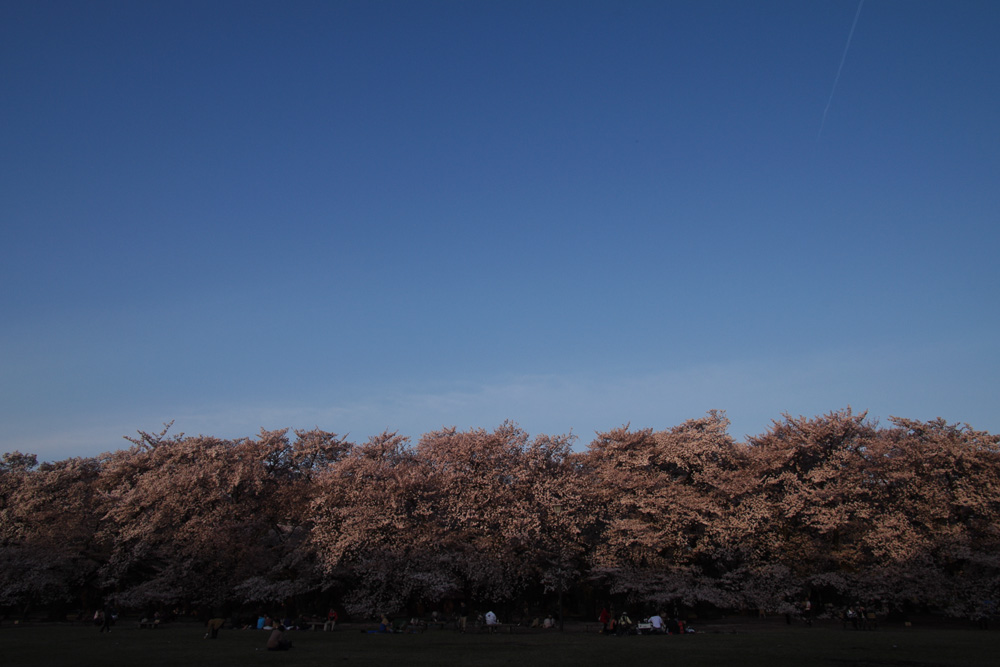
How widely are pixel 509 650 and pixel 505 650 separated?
16 centimetres

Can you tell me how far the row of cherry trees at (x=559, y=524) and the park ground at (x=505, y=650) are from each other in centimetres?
1044

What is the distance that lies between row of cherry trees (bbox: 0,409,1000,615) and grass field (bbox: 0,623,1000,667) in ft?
34.9

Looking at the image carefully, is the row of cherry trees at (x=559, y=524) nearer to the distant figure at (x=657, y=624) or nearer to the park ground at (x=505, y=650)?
the distant figure at (x=657, y=624)

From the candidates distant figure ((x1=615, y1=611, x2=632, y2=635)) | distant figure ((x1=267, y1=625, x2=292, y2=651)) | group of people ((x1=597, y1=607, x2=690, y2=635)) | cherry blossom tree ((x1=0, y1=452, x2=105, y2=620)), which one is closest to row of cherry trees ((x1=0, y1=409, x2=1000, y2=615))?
cherry blossom tree ((x1=0, y1=452, x2=105, y2=620))

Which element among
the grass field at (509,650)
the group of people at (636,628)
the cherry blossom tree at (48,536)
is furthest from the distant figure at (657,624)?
the cherry blossom tree at (48,536)

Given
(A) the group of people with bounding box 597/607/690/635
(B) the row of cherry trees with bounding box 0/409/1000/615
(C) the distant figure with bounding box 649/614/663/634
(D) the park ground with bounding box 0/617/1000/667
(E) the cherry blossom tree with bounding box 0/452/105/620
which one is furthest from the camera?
(E) the cherry blossom tree with bounding box 0/452/105/620

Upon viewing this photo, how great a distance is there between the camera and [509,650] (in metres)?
26.2

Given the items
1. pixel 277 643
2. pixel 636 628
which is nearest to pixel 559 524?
pixel 636 628

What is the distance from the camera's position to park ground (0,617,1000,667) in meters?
21.0

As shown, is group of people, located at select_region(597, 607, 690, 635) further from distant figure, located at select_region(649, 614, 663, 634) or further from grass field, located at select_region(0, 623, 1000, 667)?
grass field, located at select_region(0, 623, 1000, 667)

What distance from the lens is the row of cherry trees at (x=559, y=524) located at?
4288cm

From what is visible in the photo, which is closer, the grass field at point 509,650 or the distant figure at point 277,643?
the grass field at point 509,650

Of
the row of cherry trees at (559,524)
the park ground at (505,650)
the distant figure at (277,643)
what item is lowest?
the park ground at (505,650)

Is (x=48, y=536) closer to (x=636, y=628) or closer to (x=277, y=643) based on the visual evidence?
(x=277, y=643)
